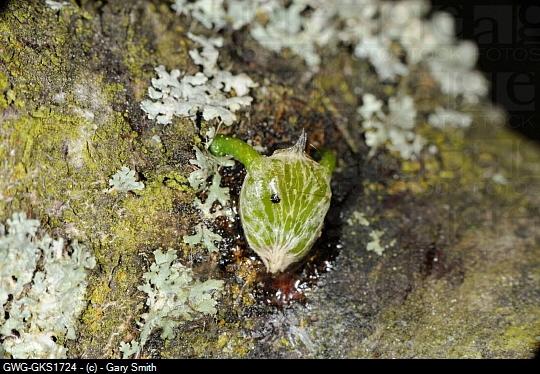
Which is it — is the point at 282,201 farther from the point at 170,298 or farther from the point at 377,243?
the point at 377,243

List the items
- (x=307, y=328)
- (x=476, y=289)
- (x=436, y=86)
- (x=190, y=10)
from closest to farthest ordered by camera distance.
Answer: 1. (x=307, y=328)
2. (x=476, y=289)
3. (x=190, y=10)
4. (x=436, y=86)

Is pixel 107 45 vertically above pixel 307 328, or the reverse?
pixel 107 45

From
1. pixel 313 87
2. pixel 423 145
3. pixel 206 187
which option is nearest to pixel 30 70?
pixel 206 187

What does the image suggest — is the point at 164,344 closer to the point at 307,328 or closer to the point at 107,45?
the point at 307,328

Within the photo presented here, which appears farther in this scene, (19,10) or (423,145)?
(423,145)

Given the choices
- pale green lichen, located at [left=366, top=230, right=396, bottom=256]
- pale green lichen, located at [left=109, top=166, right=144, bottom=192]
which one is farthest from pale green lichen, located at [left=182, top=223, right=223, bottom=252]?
pale green lichen, located at [left=366, top=230, right=396, bottom=256]

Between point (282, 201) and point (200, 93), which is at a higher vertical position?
point (200, 93)

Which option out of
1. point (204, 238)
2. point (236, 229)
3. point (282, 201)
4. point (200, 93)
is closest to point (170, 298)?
point (204, 238)
